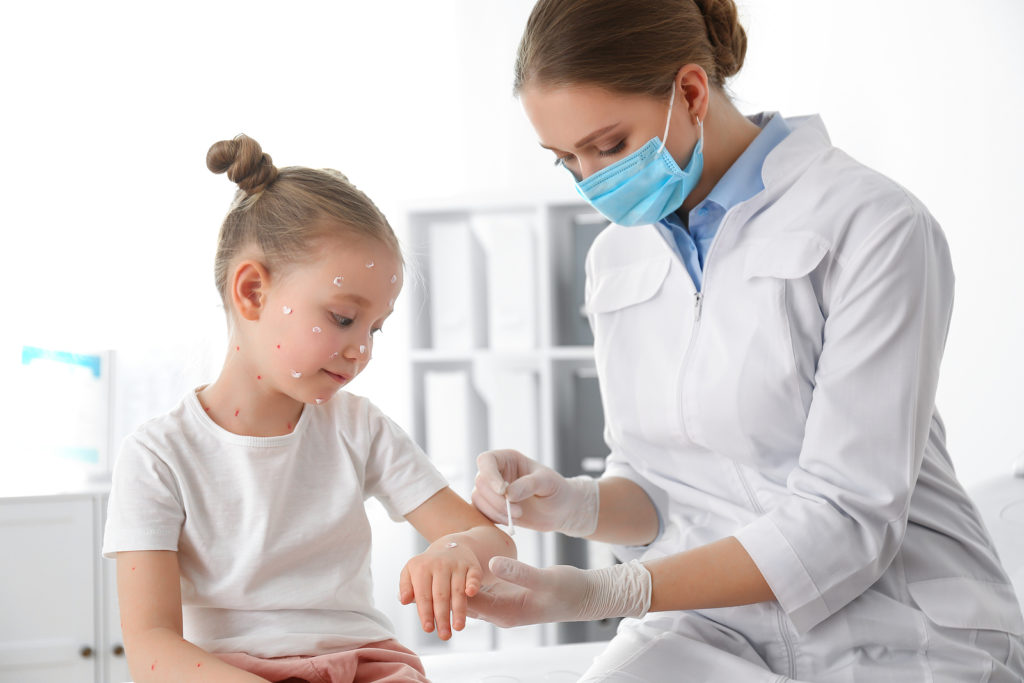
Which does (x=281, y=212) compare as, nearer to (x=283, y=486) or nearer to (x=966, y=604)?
(x=283, y=486)

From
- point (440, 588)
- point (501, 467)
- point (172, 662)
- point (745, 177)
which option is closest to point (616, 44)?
point (745, 177)

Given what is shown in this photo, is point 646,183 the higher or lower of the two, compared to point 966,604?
higher

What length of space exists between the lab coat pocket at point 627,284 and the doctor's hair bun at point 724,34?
31 centimetres

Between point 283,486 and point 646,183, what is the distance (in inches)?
26.0

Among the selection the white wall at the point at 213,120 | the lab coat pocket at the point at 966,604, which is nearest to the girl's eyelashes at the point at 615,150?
the lab coat pocket at the point at 966,604

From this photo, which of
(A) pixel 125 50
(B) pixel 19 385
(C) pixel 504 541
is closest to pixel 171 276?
(B) pixel 19 385

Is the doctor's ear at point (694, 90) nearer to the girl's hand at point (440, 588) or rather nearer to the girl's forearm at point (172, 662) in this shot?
the girl's hand at point (440, 588)

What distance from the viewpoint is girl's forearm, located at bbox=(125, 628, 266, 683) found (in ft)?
3.30

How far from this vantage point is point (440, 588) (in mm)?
1010

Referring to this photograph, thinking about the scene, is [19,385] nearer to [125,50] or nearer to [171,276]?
[171,276]

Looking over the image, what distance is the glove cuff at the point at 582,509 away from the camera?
142 centimetres

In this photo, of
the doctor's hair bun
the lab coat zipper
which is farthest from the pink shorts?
the doctor's hair bun

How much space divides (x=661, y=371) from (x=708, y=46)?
487 mm

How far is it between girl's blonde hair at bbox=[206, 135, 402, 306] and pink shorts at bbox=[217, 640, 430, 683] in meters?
0.48
